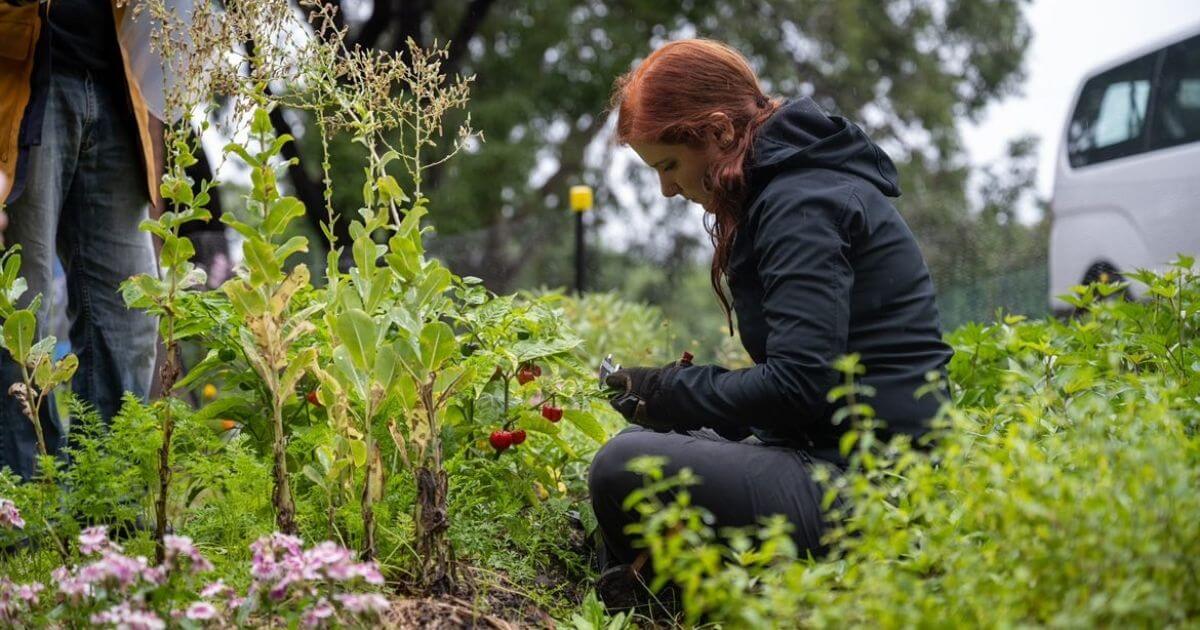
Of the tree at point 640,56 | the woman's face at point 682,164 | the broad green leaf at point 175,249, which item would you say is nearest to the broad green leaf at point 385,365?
the broad green leaf at point 175,249

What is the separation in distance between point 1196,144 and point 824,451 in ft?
13.8

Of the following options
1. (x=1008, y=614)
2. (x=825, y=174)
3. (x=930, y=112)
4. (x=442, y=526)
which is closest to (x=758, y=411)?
(x=825, y=174)

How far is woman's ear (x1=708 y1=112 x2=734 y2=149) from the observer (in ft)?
7.98

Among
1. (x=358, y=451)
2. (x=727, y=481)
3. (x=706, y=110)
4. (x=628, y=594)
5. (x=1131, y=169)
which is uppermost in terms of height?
(x=706, y=110)

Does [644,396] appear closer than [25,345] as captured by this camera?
No

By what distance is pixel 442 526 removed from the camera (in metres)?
2.16

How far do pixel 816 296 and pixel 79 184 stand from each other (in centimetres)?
206

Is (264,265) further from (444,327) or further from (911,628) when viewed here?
(911,628)

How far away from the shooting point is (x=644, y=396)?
95.7 inches

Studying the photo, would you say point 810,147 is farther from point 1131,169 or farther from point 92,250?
point 1131,169

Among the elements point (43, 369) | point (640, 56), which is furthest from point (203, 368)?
point (640, 56)

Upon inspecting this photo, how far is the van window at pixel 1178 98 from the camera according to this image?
18.6 feet

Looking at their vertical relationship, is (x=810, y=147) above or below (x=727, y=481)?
above

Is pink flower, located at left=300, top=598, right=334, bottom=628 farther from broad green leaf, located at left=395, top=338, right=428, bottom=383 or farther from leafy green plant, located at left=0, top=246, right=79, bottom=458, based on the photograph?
leafy green plant, located at left=0, top=246, right=79, bottom=458
